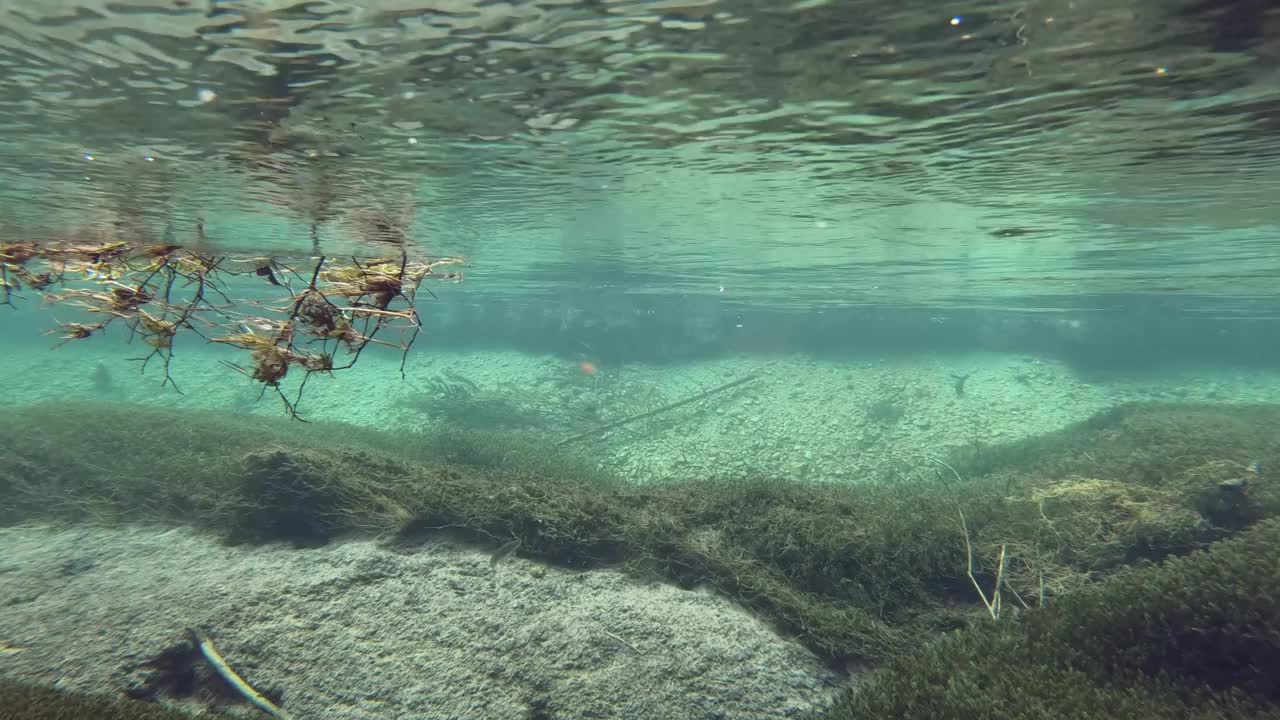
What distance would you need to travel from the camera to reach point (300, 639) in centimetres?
634

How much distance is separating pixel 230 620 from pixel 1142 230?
23191 millimetres

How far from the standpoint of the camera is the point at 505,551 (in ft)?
26.0

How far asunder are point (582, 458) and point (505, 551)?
28.1ft

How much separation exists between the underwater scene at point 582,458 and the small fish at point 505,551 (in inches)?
1.8

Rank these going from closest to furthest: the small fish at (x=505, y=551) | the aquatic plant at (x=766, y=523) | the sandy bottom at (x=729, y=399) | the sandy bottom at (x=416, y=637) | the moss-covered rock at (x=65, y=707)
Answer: the moss-covered rock at (x=65, y=707)
the sandy bottom at (x=416, y=637)
the aquatic plant at (x=766, y=523)
the small fish at (x=505, y=551)
the sandy bottom at (x=729, y=399)

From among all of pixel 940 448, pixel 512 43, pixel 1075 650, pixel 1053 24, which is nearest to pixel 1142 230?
pixel 940 448

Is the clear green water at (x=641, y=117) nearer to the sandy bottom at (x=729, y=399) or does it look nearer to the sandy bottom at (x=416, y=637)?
the sandy bottom at (x=416, y=637)

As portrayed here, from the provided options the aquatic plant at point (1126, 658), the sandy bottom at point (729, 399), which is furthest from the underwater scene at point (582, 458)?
the sandy bottom at point (729, 399)

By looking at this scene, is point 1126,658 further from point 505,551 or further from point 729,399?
point 729,399

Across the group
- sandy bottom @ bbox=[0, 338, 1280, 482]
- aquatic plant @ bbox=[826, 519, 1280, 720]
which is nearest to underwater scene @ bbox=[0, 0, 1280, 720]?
aquatic plant @ bbox=[826, 519, 1280, 720]

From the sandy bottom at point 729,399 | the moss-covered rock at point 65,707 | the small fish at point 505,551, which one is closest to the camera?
the moss-covered rock at point 65,707

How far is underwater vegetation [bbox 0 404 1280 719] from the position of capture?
5.09 metres

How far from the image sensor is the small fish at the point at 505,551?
306 inches

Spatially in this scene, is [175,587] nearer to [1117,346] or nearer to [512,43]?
[512,43]
